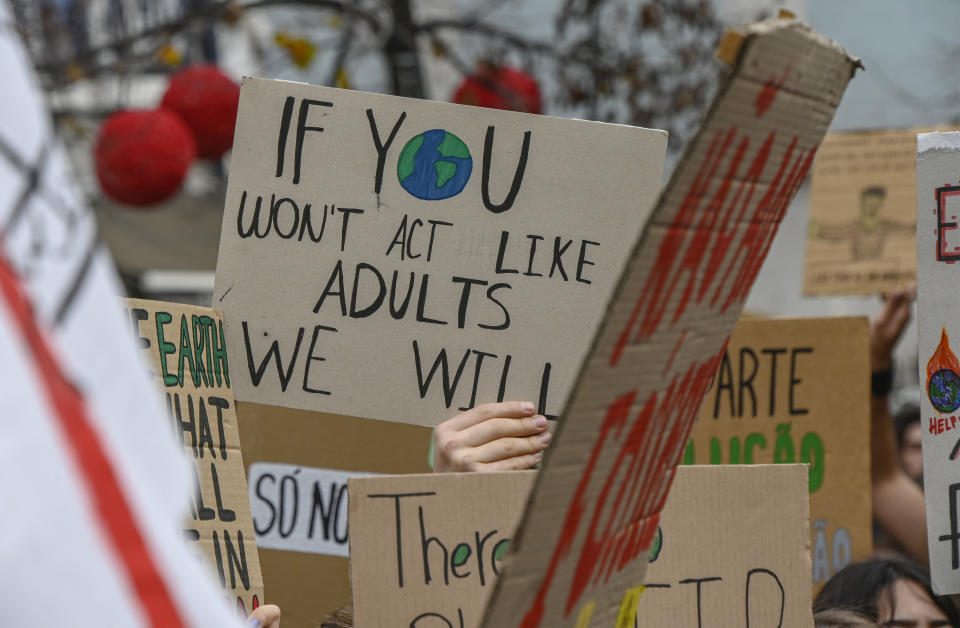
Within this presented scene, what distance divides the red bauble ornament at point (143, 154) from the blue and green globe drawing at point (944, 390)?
3.66 metres

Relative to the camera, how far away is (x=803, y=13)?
353 inches

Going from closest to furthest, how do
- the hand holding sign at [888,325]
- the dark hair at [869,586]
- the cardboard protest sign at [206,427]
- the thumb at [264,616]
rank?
the thumb at [264,616] < the cardboard protest sign at [206,427] < the dark hair at [869,586] < the hand holding sign at [888,325]

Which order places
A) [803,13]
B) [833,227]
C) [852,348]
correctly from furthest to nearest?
1. [803,13]
2. [833,227]
3. [852,348]

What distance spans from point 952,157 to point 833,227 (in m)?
1.41

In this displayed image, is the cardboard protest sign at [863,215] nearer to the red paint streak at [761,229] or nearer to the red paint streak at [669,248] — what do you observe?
the red paint streak at [761,229]

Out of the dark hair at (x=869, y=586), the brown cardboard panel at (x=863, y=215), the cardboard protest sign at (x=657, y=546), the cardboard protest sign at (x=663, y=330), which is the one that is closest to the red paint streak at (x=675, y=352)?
the cardboard protest sign at (x=663, y=330)

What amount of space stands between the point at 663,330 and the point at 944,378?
113 centimetres

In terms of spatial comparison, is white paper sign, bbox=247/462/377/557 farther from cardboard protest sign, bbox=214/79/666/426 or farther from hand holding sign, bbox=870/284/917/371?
hand holding sign, bbox=870/284/917/371

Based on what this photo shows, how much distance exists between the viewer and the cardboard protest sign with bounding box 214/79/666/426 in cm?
178

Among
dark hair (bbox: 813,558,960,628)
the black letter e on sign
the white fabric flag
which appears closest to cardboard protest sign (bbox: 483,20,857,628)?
the white fabric flag

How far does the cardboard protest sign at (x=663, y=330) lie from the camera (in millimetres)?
701

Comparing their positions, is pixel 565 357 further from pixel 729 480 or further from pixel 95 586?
pixel 95 586

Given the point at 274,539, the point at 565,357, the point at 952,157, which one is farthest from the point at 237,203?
the point at 952,157

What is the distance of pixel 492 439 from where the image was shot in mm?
1707
